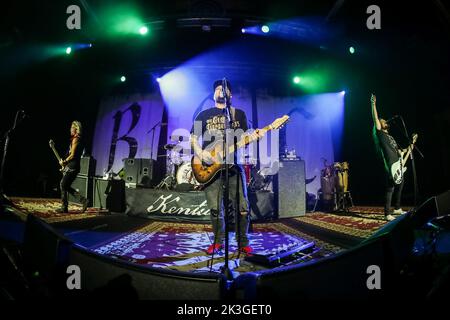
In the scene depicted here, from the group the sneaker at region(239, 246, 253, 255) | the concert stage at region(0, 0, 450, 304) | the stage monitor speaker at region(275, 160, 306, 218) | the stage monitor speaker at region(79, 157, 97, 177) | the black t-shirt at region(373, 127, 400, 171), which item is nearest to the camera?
the concert stage at region(0, 0, 450, 304)

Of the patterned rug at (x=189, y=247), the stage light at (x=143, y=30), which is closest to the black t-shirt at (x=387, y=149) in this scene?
the patterned rug at (x=189, y=247)

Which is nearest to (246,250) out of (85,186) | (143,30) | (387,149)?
(387,149)

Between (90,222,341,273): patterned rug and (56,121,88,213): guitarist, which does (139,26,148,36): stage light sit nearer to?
(56,121,88,213): guitarist

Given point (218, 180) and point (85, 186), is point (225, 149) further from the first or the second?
point (85, 186)

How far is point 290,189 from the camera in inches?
262

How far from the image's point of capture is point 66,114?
34.3ft

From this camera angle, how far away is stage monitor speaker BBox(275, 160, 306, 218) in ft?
21.3

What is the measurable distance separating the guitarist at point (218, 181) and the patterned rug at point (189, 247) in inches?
9.0

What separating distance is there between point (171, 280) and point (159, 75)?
1057 centimetres

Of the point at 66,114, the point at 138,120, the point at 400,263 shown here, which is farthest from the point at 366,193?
the point at 66,114

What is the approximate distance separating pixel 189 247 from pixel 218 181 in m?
1.11

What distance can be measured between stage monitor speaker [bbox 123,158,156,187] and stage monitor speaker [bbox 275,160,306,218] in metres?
4.55

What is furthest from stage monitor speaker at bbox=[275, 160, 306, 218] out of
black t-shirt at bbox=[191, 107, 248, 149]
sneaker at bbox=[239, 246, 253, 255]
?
sneaker at bbox=[239, 246, 253, 255]
